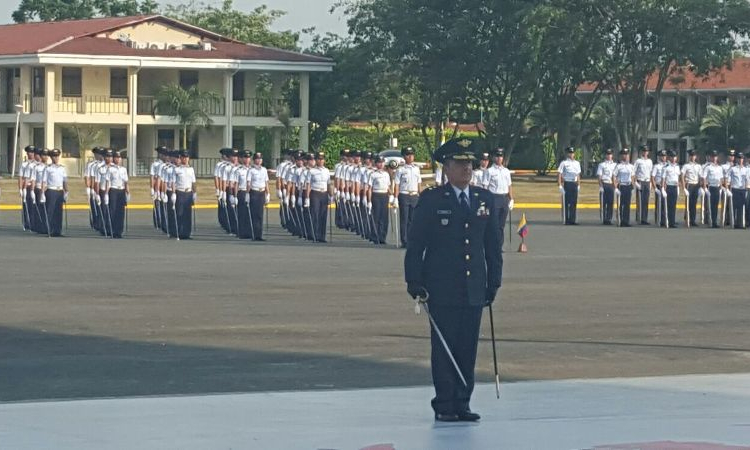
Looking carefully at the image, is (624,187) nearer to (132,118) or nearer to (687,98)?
(132,118)

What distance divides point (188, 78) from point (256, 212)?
33.1 metres

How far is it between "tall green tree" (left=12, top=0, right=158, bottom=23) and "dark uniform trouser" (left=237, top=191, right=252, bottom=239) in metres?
53.9

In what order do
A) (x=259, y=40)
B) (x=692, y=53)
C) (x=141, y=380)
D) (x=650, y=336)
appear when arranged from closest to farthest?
(x=141, y=380)
(x=650, y=336)
(x=692, y=53)
(x=259, y=40)

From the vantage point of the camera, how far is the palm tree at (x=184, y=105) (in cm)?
5791

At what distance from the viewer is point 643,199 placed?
3541 centimetres

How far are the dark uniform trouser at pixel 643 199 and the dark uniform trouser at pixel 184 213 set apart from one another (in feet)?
38.9

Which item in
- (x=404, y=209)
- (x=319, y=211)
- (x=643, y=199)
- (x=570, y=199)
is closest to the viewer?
(x=404, y=209)

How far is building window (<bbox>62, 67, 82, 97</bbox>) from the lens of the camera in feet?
191

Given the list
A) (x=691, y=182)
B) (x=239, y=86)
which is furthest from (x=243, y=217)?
(x=239, y=86)

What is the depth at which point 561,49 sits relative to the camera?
53656 mm

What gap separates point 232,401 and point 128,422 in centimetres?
107

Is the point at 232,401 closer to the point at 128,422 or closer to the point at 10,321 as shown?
the point at 128,422

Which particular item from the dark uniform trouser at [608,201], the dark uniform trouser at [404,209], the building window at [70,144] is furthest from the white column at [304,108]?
the dark uniform trouser at [404,209]

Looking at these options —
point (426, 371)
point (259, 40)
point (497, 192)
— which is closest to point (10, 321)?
point (426, 371)
